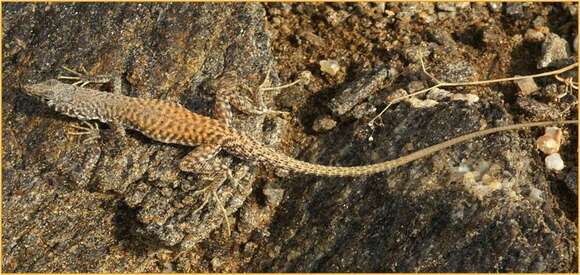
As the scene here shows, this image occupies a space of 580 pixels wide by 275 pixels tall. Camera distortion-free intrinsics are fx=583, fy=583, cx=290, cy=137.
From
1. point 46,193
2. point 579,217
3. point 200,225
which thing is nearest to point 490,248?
point 579,217

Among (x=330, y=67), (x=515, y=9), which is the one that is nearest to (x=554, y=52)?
(x=515, y=9)

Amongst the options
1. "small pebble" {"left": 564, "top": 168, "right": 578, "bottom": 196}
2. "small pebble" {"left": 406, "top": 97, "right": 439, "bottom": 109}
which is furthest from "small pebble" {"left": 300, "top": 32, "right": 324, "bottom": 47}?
"small pebble" {"left": 564, "top": 168, "right": 578, "bottom": 196}

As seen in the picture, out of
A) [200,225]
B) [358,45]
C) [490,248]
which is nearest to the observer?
[490,248]

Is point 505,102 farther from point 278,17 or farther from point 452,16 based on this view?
point 278,17

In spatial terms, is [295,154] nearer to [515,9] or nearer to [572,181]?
[572,181]

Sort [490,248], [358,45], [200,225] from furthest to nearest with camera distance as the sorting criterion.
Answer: [358,45] < [200,225] < [490,248]

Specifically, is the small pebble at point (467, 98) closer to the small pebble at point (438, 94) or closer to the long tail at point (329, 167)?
the small pebble at point (438, 94)

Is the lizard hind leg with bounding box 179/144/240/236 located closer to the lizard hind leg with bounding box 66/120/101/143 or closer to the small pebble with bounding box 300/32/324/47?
the lizard hind leg with bounding box 66/120/101/143
